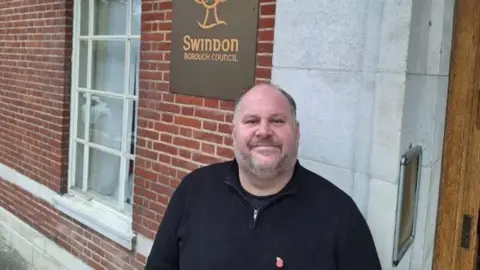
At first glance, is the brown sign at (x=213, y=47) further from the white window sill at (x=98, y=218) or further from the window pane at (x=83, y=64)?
the window pane at (x=83, y=64)

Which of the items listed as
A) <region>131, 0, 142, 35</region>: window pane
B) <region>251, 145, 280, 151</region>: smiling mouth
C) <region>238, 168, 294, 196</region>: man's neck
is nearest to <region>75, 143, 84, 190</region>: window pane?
<region>131, 0, 142, 35</region>: window pane

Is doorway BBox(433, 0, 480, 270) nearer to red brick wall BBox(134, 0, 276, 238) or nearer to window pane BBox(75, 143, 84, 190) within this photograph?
red brick wall BBox(134, 0, 276, 238)

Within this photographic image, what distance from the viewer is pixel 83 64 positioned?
5.10 metres

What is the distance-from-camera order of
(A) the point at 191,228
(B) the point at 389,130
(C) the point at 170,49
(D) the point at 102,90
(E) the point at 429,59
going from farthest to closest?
(D) the point at 102,90 → (C) the point at 170,49 → (E) the point at 429,59 → (B) the point at 389,130 → (A) the point at 191,228

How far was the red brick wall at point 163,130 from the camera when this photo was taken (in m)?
3.47

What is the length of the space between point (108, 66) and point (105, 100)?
0.33 m

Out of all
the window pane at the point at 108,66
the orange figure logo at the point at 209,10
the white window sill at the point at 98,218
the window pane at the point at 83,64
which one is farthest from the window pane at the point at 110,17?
the white window sill at the point at 98,218

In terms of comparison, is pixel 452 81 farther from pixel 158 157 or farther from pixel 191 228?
pixel 158 157

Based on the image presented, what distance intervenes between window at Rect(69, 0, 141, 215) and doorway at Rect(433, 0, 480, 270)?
265 centimetres

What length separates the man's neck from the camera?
2.11 m

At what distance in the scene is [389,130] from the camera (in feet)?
7.89

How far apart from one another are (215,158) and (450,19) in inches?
66.0

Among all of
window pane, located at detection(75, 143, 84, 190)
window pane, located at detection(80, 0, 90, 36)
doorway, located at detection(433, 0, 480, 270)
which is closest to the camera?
doorway, located at detection(433, 0, 480, 270)

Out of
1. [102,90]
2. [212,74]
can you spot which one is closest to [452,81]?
[212,74]
